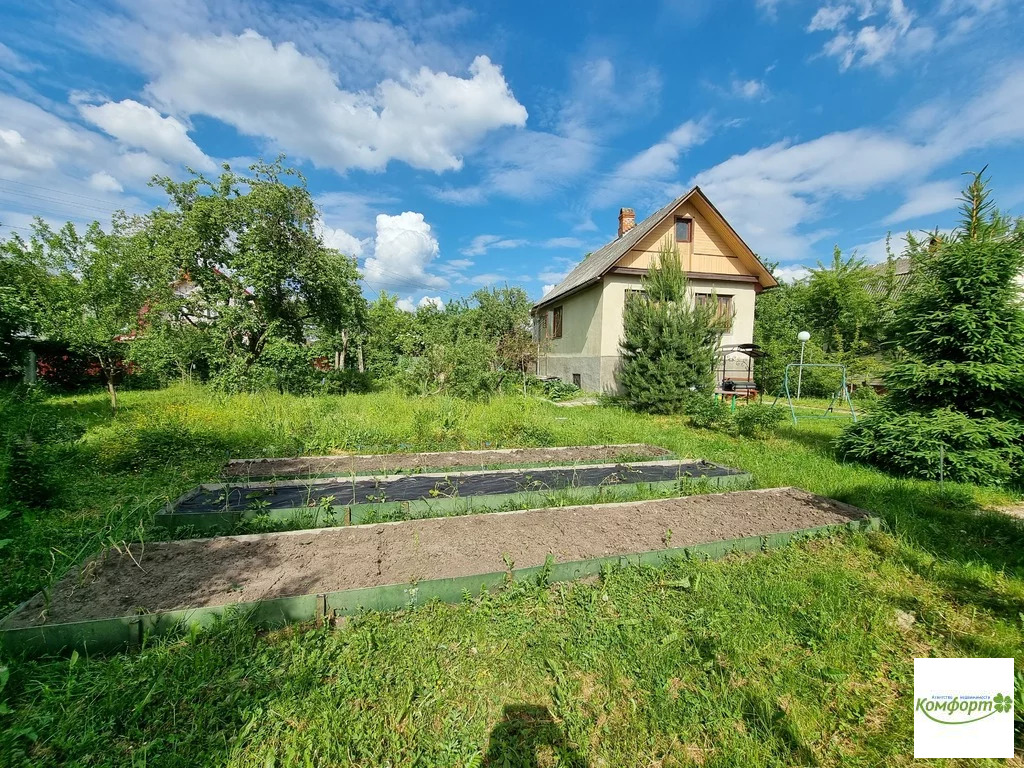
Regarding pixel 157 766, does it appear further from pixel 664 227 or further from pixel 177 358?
pixel 664 227

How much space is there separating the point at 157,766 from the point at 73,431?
7.68 metres

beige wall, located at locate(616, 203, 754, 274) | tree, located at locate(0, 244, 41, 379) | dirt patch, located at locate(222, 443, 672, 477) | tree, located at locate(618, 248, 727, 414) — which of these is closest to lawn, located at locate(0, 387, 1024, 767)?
dirt patch, located at locate(222, 443, 672, 477)

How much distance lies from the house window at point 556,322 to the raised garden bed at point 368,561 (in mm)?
14068

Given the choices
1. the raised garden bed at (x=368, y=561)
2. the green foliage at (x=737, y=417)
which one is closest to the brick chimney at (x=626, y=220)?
the green foliage at (x=737, y=417)

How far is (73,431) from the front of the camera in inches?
251

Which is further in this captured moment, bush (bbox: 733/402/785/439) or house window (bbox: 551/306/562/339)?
house window (bbox: 551/306/562/339)

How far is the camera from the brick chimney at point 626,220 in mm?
18062

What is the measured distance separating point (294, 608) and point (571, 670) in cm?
160

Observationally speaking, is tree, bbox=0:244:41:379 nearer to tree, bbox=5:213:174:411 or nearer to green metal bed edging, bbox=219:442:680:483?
tree, bbox=5:213:174:411

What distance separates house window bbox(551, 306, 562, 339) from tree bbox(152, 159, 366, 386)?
30.8ft

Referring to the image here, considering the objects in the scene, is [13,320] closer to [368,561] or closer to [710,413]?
[368,561]

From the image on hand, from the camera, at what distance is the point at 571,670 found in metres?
1.99

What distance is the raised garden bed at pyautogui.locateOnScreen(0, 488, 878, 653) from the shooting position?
2.15 m

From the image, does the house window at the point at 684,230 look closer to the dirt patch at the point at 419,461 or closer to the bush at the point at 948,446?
the bush at the point at 948,446
